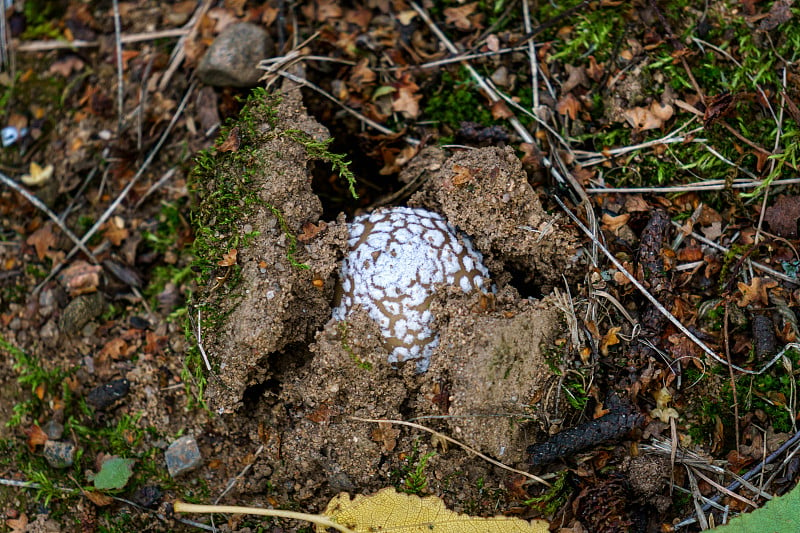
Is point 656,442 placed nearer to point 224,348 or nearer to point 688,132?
point 688,132

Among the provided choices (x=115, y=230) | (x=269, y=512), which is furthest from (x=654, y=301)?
(x=115, y=230)

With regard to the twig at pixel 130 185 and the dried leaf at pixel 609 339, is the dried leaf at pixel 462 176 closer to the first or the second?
the dried leaf at pixel 609 339

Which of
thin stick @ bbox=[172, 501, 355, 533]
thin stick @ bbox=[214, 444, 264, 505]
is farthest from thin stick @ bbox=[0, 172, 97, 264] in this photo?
thin stick @ bbox=[172, 501, 355, 533]

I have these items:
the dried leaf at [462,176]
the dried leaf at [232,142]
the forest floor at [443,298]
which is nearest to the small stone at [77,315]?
the forest floor at [443,298]

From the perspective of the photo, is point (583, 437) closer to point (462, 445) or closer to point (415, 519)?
point (462, 445)

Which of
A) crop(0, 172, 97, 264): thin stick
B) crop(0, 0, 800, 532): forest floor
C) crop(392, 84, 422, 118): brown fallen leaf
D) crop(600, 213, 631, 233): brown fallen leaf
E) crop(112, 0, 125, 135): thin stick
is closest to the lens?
crop(0, 0, 800, 532): forest floor

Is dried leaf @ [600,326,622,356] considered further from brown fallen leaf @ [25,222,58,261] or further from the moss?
brown fallen leaf @ [25,222,58,261]
